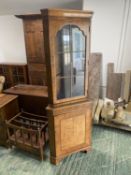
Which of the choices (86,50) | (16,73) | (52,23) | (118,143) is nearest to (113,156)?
(118,143)

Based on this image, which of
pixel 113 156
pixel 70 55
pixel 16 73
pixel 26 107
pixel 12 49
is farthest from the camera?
pixel 12 49

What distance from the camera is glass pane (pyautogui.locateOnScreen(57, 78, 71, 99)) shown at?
1.80m

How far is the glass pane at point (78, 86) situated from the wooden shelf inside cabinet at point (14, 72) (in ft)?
7.10

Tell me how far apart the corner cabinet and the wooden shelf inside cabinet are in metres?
2.17

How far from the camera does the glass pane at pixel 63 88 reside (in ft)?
5.91

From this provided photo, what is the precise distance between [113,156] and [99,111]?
81 centimetres

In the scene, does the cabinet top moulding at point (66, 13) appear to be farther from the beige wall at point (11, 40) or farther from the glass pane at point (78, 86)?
the beige wall at point (11, 40)

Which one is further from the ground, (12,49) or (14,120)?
(12,49)

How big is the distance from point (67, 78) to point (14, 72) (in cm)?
247

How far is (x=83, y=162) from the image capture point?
2.08m

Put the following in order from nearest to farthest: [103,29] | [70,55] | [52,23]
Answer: [52,23] < [70,55] < [103,29]

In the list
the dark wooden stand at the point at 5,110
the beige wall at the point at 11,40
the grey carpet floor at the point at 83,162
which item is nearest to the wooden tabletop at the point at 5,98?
the dark wooden stand at the point at 5,110

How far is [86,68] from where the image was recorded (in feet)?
6.06

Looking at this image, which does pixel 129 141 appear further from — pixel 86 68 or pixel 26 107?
pixel 26 107
